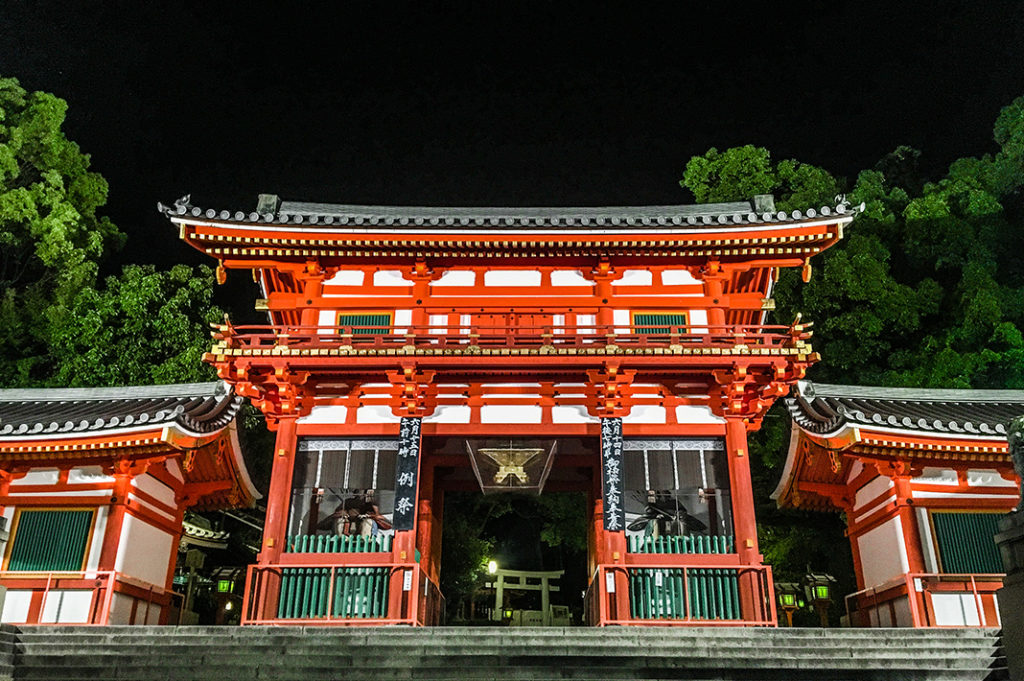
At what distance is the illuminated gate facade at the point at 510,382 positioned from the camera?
12.0 meters

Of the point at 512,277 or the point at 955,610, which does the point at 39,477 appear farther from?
the point at 955,610

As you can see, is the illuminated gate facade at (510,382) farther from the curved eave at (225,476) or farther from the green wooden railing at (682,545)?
the curved eave at (225,476)

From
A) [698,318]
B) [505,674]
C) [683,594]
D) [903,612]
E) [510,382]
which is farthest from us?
[698,318]

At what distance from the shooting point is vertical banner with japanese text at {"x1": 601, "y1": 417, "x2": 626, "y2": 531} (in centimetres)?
1225

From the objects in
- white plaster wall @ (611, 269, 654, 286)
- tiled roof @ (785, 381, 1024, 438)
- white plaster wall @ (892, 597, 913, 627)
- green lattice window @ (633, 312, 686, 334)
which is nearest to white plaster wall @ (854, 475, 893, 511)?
tiled roof @ (785, 381, 1024, 438)

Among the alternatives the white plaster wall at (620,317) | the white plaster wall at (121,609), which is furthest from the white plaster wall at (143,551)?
the white plaster wall at (620,317)

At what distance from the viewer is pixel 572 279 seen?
1480 cm

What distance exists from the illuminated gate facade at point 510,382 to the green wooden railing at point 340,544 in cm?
3

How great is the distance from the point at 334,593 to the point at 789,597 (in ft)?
35.1

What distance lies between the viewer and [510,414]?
1364cm

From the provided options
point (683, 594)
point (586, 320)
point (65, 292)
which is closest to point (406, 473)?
point (586, 320)

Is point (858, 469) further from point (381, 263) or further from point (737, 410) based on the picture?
point (381, 263)

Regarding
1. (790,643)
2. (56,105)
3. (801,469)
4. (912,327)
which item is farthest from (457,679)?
(56,105)

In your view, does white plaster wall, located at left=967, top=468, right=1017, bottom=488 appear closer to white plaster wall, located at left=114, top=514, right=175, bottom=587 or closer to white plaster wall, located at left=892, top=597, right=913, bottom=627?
white plaster wall, located at left=892, top=597, right=913, bottom=627
